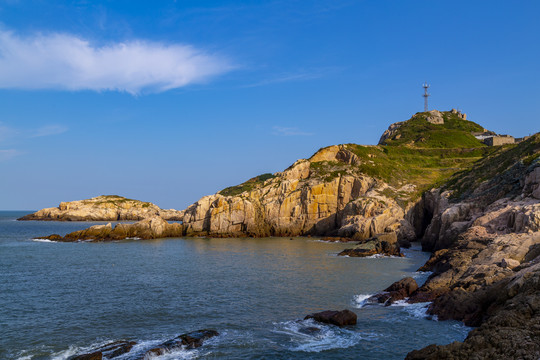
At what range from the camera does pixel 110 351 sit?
1930 cm

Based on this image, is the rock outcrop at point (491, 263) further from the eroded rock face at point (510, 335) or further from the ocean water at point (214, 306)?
the ocean water at point (214, 306)

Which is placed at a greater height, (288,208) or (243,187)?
(243,187)

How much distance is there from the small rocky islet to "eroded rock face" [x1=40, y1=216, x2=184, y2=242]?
9.3 inches

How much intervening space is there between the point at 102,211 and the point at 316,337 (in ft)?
568

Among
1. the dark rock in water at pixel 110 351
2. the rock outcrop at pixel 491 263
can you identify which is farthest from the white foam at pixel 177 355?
the rock outcrop at pixel 491 263

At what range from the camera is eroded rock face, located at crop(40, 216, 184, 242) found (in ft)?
279

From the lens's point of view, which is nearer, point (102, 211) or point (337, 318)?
point (337, 318)

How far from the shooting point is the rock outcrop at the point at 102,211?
174 metres

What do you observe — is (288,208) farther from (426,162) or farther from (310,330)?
(310,330)

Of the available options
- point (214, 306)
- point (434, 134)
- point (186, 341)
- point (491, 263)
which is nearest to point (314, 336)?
point (186, 341)

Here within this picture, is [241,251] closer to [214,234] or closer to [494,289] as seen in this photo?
[214,234]

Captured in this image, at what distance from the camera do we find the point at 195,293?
32.9 m

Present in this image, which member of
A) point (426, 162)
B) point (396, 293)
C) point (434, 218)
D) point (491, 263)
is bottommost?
point (396, 293)

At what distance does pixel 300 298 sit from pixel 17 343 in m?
18.7
